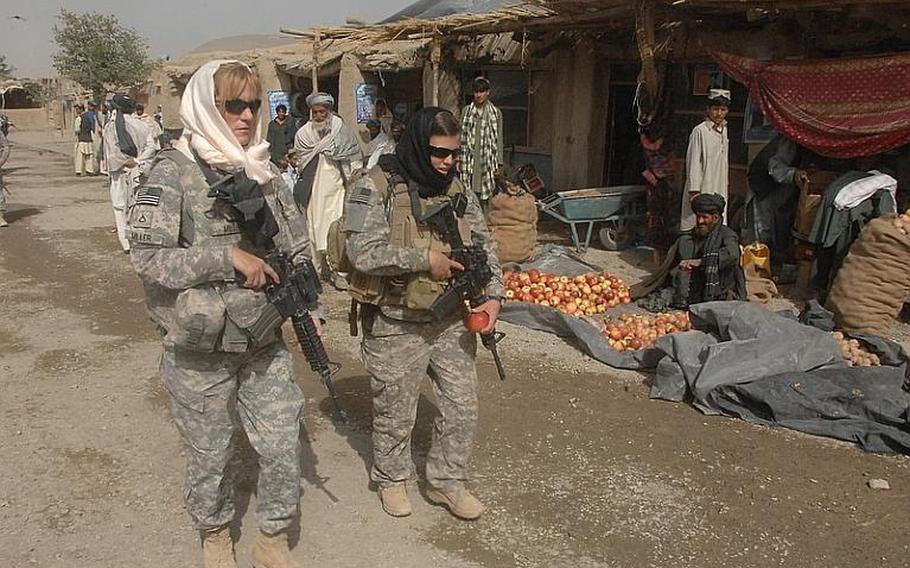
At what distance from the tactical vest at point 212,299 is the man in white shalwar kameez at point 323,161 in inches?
180

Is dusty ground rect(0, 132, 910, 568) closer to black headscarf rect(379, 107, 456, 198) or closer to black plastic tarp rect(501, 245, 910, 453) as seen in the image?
black plastic tarp rect(501, 245, 910, 453)

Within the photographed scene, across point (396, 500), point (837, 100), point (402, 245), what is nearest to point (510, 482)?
point (396, 500)

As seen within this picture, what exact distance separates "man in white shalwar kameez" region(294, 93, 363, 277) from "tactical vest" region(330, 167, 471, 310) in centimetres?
407

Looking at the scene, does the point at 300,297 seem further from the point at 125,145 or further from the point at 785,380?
the point at 125,145

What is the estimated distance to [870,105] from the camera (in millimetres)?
6391

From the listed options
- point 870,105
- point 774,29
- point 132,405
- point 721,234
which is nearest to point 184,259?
point 132,405

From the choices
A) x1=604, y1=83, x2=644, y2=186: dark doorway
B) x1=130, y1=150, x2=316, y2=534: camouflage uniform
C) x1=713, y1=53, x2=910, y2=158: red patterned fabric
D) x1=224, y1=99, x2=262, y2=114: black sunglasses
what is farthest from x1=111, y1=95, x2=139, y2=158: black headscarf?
x1=224, y1=99, x2=262, y2=114: black sunglasses

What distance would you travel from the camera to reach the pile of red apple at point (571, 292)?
251 inches

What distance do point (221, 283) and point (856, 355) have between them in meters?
4.21

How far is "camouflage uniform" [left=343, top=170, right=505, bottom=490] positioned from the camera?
3002mm

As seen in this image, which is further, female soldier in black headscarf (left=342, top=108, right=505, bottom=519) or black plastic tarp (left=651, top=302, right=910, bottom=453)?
black plastic tarp (left=651, top=302, right=910, bottom=453)

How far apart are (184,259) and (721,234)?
4.55m

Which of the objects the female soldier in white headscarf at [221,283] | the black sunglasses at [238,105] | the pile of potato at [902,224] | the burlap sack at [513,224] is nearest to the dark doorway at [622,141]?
the burlap sack at [513,224]

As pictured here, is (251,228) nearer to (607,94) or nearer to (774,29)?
(774,29)
